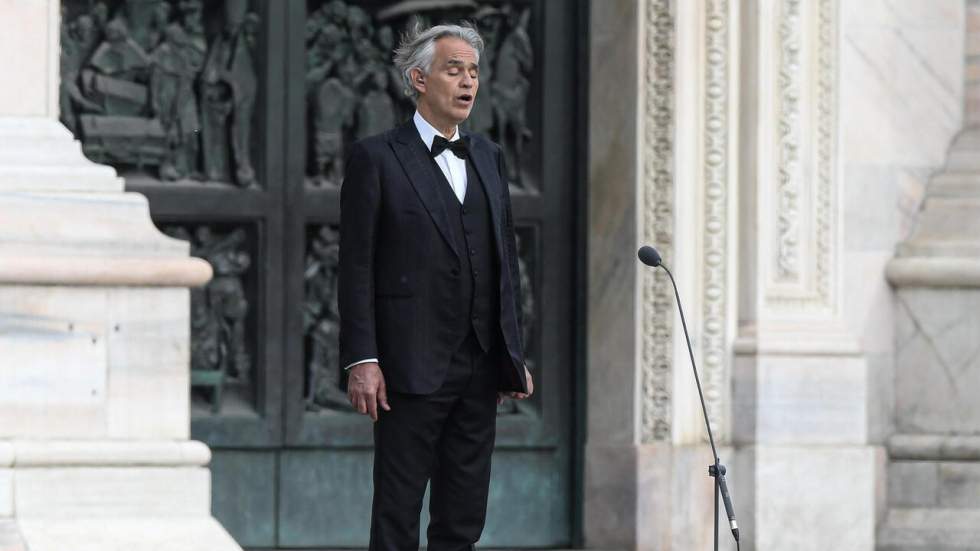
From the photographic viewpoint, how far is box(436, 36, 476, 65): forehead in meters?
7.03

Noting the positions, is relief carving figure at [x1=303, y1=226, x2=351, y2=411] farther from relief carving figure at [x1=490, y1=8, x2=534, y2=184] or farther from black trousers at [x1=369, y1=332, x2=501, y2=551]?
black trousers at [x1=369, y1=332, x2=501, y2=551]

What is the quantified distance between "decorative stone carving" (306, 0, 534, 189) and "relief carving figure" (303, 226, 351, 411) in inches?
11.5

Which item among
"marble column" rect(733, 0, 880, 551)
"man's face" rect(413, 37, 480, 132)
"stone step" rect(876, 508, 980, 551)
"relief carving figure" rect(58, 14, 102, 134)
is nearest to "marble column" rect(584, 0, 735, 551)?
"marble column" rect(733, 0, 880, 551)

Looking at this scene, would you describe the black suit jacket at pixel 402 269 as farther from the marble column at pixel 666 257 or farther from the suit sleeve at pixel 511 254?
the marble column at pixel 666 257

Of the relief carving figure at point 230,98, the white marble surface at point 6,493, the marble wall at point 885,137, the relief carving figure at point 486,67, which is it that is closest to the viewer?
the white marble surface at point 6,493

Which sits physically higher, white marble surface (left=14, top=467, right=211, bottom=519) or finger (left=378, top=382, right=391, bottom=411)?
finger (left=378, top=382, right=391, bottom=411)

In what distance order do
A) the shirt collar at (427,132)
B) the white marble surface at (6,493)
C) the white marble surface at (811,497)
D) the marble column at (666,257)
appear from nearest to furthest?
the shirt collar at (427,132) < the white marble surface at (6,493) < the white marble surface at (811,497) < the marble column at (666,257)

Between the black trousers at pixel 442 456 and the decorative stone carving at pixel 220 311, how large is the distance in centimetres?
334

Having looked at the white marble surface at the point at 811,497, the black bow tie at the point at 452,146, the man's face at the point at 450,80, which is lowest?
the white marble surface at the point at 811,497

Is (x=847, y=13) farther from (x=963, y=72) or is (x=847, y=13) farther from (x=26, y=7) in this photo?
(x=26, y=7)

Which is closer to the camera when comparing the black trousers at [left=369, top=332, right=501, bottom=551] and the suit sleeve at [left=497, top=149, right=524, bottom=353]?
the black trousers at [left=369, top=332, right=501, bottom=551]

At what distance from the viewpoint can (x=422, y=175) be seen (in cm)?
710

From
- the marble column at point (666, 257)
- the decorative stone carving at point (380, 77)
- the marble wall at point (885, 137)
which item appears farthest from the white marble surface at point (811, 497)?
the decorative stone carving at point (380, 77)

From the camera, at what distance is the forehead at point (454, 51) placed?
7027 millimetres
